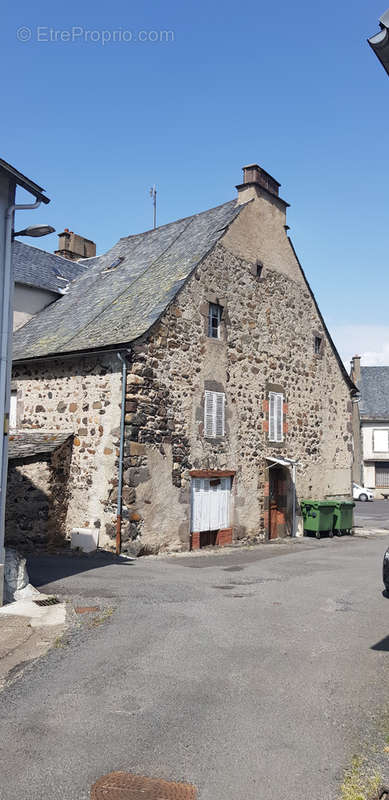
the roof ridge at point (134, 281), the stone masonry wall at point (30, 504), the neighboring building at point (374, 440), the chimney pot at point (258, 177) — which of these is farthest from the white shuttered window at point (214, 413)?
the neighboring building at point (374, 440)

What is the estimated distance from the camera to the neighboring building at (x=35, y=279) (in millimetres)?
18375

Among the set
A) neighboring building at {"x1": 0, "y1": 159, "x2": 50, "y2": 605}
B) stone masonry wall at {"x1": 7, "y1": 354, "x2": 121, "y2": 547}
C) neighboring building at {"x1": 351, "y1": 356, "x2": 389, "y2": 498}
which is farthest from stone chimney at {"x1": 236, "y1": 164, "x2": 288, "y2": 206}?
neighboring building at {"x1": 351, "y1": 356, "x2": 389, "y2": 498}

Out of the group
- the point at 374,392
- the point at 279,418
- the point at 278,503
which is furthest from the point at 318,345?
the point at 374,392

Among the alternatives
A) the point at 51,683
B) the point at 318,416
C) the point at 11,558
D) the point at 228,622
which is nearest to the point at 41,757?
the point at 51,683

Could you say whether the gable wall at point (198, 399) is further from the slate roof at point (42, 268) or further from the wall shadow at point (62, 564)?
the slate roof at point (42, 268)

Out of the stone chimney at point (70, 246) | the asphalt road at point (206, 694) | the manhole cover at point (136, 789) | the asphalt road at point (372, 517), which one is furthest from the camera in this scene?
the stone chimney at point (70, 246)

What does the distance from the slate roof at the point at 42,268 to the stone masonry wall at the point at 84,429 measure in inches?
190

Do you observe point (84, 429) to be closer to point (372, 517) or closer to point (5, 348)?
point (5, 348)

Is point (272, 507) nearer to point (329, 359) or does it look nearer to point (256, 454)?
point (256, 454)

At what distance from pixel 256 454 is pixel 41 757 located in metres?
12.9

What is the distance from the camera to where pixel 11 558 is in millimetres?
8477

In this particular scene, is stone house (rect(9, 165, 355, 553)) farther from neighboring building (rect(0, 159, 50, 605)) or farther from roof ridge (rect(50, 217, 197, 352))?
neighboring building (rect(0, 159, 50, 605))

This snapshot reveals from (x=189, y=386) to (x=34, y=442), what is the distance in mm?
3736

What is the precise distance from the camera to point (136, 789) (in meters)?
3.65
